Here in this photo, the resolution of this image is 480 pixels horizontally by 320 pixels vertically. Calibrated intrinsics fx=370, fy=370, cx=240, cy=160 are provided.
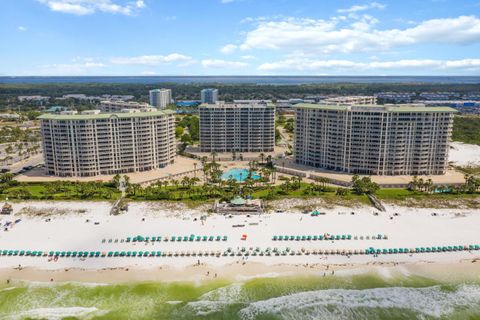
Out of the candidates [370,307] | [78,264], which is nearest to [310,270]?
[370,307]

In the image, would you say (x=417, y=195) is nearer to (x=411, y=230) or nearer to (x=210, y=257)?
(x=411, y=230)

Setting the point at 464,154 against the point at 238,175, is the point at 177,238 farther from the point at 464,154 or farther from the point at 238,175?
the point at 464,154

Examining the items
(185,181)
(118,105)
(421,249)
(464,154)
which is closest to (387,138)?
(421,249)

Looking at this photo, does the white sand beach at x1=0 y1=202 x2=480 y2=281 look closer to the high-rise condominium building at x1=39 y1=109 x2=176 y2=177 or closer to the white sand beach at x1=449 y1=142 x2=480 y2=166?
the high-rise condominium building at x1=39 y1=109 x2=176 y2=177

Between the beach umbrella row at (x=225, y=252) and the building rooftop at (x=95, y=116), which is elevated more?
the building rooftop at (x=95, y=116)

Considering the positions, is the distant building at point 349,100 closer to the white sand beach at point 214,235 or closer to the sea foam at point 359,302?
the white sand beach at point 214,235

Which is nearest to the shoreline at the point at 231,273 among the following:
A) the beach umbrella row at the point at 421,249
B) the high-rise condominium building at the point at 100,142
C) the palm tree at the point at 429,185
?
the beach umbrella row at the point at 421,249
